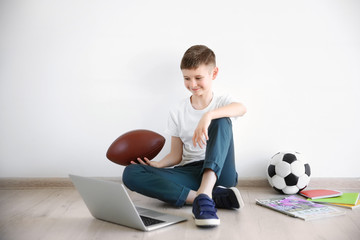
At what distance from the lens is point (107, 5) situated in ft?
7.70

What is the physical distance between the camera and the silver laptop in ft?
4.80

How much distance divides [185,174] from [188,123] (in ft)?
0.89

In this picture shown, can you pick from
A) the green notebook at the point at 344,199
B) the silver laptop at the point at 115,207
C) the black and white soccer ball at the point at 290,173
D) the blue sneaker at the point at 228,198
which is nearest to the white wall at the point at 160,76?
the black and white soccer ball at the point at 290,173

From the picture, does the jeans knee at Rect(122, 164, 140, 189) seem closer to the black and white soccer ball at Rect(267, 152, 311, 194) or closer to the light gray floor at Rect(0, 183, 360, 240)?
the light gray floor at Rect(0, 183, 360, 240)

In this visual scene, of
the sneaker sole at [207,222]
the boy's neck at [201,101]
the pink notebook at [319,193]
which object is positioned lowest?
the sneaker sole at [207,222]

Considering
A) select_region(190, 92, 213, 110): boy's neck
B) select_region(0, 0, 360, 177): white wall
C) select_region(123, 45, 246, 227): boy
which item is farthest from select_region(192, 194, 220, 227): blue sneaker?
select_region(0, 0, 360, 177): white wall

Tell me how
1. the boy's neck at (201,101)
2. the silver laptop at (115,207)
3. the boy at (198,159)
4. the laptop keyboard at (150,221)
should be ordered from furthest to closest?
1. the boy's neck at (201,101)
2. the boy at (198,159)
3. the laptop keyboard at (150,221)
4. the silver laptop at (115,207)

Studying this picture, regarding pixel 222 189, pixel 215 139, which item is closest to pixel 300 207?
pixel 222 189

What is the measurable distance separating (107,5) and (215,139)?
1098mm

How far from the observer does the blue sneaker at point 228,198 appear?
1735 millimetres

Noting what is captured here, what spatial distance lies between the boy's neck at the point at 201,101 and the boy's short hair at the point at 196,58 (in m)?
0.17

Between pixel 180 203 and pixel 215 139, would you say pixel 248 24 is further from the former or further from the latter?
pixel 180 203

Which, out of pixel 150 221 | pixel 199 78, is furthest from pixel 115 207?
pixel 199 78

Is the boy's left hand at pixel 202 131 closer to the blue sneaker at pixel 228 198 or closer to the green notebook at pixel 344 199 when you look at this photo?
the blue sneaker at pixel 228 198
